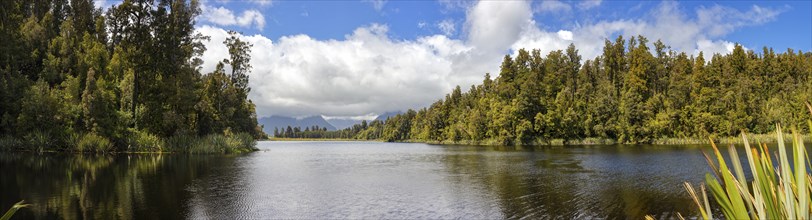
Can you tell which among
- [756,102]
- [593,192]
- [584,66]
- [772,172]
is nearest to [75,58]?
[593,192]

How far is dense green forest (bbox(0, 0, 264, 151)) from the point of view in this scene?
53.8m

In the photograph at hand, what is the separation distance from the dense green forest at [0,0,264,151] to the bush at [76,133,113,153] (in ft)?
0.31

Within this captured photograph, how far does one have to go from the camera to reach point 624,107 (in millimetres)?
106188

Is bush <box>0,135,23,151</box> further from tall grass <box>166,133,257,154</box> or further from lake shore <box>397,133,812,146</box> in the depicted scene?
lake shore <box>397,133,812,146</box>

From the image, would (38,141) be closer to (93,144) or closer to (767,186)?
(93,144)

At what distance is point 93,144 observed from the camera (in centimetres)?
5309

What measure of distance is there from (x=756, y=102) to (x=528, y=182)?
95.2 meters

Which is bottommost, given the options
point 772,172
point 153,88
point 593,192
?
point 593,192

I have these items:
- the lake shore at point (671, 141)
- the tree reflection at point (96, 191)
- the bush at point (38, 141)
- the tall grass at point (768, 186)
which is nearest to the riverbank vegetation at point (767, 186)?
the tall grass at point (768, 186)

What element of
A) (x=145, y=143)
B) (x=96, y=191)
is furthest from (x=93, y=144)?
(x=96, y=191)

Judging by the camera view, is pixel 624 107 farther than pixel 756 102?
Yes

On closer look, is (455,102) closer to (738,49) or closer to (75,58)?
(738,49)

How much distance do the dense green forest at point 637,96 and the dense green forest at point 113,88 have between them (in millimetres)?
69769

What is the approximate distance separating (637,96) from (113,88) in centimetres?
10121
